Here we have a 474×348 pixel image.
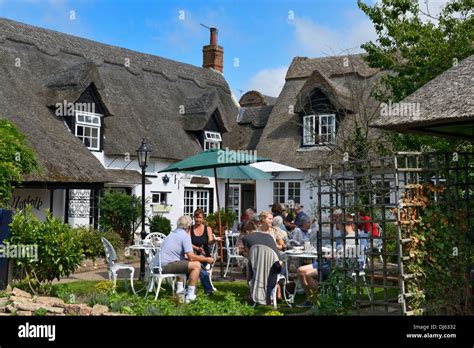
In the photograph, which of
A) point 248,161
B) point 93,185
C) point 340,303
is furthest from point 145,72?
point 340,303

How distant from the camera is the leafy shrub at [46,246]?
8.62 meters

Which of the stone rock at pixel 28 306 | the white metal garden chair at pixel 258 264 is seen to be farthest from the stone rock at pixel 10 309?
the white metal garden chair at pixel 258 264

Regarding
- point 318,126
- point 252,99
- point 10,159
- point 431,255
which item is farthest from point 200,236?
point 252,99

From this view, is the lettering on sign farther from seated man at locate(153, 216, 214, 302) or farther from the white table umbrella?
seated man at locate(153, 216, 214, 302)

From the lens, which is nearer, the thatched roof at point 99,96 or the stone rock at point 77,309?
the stone rock at point 77,309

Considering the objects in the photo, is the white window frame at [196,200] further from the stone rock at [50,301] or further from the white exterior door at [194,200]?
the stone rock at [50,301]

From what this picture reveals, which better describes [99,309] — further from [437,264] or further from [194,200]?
[194,200]

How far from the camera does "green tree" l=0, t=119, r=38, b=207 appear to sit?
36.4 feet

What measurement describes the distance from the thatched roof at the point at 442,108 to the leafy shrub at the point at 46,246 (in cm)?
483

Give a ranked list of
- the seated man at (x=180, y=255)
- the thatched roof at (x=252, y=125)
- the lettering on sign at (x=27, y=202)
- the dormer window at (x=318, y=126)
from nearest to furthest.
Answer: the seated man at (x=180, y=255)
the lettering on sign at (x=27, y=202)
the dormer window at (x=318, y=126)
the thatched roof at (x=252, y=125)

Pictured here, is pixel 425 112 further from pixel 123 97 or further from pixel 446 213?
pixel 123 97

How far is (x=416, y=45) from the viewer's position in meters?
13.6

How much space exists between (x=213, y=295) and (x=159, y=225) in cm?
893

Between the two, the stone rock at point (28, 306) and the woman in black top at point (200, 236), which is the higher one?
the woman in black top at point (200, 236)
